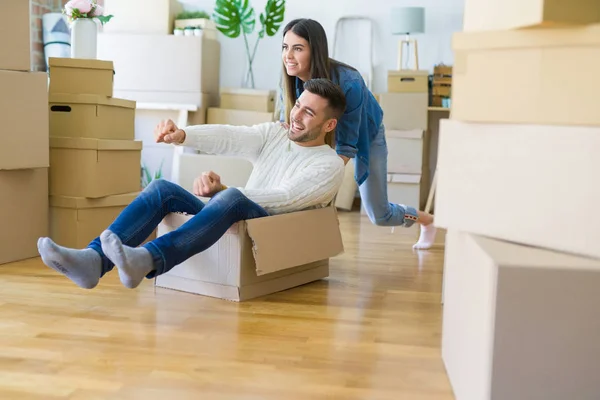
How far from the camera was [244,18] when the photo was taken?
4.97m

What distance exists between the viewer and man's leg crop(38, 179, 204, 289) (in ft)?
6.09

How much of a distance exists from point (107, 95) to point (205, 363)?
5.71 ft

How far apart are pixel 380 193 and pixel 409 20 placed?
2.34m

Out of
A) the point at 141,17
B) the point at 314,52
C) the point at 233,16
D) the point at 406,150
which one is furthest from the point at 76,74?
the point at 406,150

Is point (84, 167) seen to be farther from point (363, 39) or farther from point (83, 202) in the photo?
point (363, 39)

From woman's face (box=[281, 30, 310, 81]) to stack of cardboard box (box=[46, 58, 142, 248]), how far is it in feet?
3.00

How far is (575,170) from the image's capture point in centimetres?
126

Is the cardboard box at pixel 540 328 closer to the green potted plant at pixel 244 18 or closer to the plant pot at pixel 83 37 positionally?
the plant pot at pixel 83 37

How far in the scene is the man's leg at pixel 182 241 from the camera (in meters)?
1.85

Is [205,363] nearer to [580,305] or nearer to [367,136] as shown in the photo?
[580,305]

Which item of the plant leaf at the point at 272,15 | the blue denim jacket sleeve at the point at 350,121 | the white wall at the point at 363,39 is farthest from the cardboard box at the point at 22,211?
the white wall at the point at 363,39

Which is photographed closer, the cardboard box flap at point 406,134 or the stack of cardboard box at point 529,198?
the stack of cardboard box at point 529,198

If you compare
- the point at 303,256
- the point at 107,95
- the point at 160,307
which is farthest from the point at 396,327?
the point at 107,95

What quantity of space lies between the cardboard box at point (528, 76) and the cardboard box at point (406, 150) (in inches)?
132
